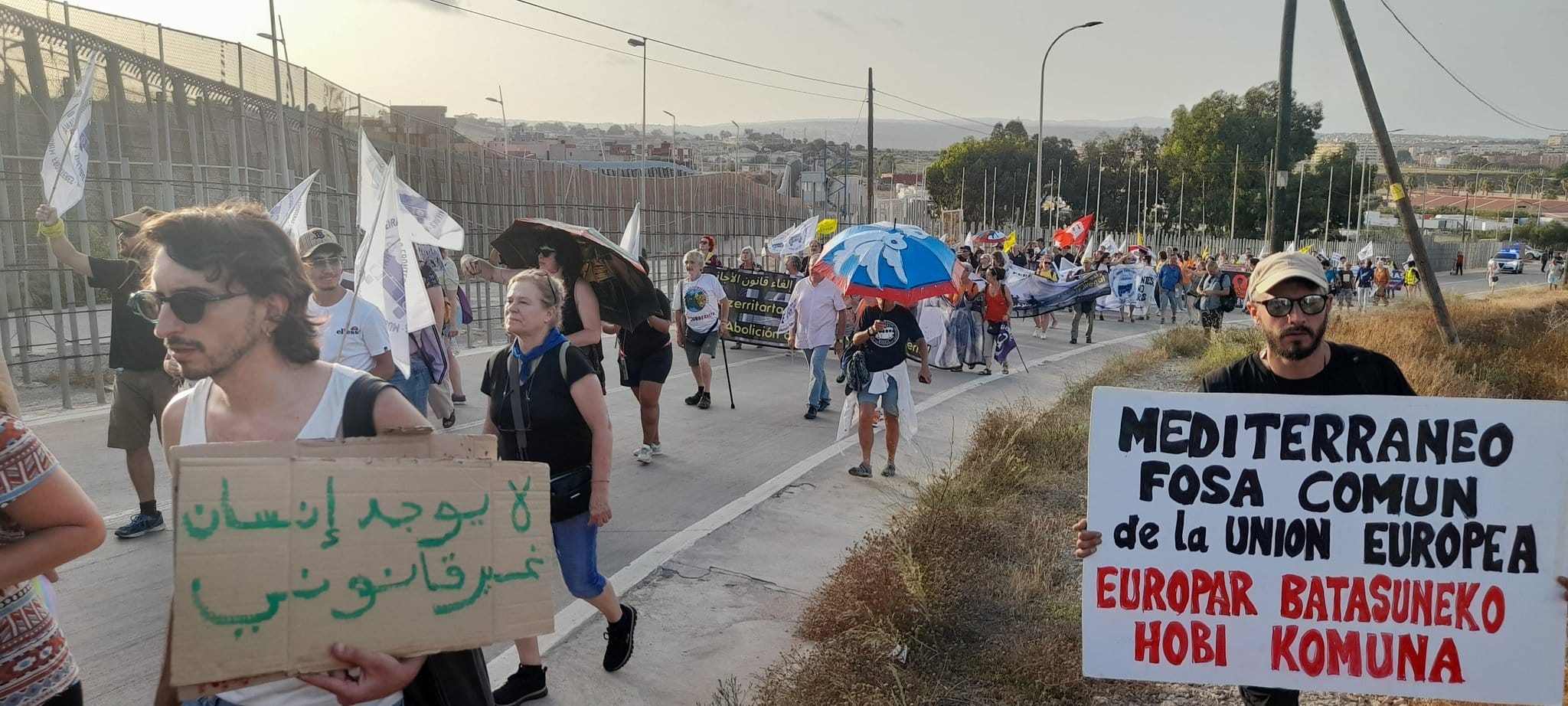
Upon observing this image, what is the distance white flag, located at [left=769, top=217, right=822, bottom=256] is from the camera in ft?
70.5

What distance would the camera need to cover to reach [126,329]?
5820 millimetres

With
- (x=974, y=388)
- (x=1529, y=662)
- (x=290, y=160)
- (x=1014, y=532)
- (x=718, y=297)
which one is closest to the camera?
(x=1529, y=662)

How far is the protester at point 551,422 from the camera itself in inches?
161

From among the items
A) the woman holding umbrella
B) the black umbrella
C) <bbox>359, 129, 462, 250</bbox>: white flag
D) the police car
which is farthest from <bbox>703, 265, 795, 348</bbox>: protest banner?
the police car

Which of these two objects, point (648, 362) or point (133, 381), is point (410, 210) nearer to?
point (648, 362)

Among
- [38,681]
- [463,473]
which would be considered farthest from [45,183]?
[463,473]

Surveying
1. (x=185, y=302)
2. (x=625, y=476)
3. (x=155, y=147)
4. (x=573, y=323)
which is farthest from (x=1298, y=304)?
(x=155, y=147)

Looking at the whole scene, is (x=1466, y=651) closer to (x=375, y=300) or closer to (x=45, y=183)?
(x=375, y=300)

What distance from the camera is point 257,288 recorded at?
219 cm

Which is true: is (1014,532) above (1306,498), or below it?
below

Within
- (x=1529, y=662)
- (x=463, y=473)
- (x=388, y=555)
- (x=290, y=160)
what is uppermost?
(x=290, y=160)

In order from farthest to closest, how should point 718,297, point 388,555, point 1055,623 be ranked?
A: point 718,297
point 1055,623
point 388,555

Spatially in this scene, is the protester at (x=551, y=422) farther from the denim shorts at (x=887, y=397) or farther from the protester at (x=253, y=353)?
the denim shorts at (x=887, y=397)

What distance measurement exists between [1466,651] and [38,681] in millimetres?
3623
